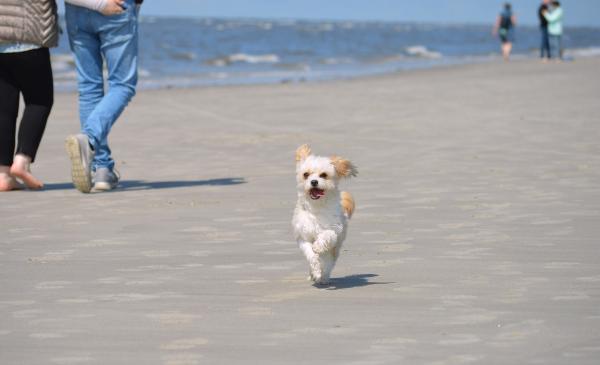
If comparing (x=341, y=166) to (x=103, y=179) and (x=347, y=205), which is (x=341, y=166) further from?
(x=103, y=179)

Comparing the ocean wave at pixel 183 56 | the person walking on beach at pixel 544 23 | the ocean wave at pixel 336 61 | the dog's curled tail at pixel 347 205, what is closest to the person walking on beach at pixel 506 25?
the person walking on beach at pixel 544 23

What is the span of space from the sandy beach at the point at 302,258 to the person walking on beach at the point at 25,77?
0.29 m

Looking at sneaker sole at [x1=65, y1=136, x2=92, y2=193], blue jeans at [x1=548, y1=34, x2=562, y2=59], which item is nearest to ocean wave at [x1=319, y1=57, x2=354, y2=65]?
blue jeans at [x1=548, y1=34, x2=562, y2=59]

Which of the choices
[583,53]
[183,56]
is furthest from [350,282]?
[583,53]

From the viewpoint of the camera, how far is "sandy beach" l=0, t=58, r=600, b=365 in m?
4.45

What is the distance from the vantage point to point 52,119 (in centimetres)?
1576

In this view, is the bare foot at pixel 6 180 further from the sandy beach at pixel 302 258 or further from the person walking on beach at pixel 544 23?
the person walking on beach at pixel 544 23

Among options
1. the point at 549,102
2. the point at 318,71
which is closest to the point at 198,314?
the point at 549,102

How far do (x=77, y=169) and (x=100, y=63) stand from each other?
101cm

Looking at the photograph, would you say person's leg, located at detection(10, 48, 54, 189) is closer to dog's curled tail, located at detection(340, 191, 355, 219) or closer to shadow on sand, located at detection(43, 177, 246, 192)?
shadow on sand, located at detection(43, 177, 246, 192)

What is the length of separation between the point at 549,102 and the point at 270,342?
507 inches

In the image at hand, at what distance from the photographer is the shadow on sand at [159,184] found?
919cm

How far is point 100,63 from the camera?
9.02 m

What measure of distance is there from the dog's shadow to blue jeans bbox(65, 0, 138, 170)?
334 centimetres
